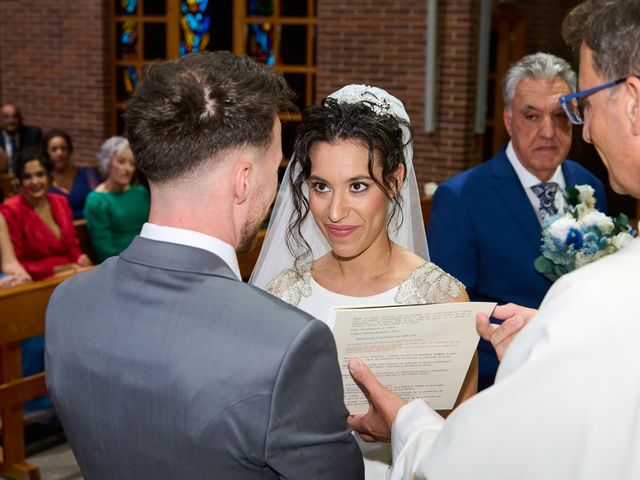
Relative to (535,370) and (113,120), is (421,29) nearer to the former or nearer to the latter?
(113,120)

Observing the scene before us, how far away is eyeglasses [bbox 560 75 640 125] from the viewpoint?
1.52m

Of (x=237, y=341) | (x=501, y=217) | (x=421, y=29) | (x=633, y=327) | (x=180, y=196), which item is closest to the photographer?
(x=633, y=327)

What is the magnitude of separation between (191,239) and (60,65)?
11.3 meters

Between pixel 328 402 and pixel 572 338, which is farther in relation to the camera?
pixel 328 402

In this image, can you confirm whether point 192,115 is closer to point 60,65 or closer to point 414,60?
point 414,60

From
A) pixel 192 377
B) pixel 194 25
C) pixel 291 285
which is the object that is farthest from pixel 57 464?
pixel 194 25

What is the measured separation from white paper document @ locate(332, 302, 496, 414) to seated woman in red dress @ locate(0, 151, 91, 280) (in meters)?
4.46

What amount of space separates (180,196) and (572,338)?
0.77 metres

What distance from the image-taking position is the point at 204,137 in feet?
5.41

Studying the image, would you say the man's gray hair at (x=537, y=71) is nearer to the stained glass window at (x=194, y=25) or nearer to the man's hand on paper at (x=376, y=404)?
the man's hand on paper at (x=376, y=404)

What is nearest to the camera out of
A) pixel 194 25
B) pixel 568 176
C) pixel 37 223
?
pixel 568 176

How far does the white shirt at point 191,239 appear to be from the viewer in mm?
1669

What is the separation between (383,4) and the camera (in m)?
10.1

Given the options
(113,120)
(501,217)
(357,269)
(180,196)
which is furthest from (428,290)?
(113,120)
